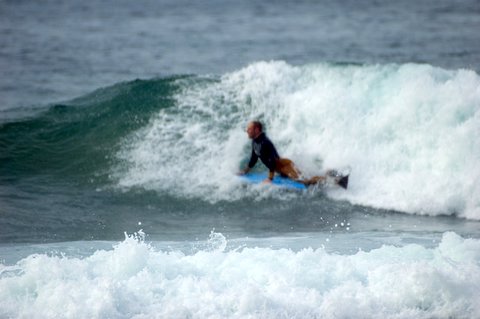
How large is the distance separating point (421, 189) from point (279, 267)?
17.8 feet

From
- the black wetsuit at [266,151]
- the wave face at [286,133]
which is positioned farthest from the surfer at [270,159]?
the wave face at [286,133]

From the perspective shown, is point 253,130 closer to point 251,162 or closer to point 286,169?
point 251,162

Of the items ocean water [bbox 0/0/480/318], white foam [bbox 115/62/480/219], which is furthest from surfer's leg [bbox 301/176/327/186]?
white foam [bbox 115/62/480/219]

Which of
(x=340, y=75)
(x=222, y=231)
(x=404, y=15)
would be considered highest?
(x=404, y=15)

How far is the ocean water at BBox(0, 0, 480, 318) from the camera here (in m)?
8.34

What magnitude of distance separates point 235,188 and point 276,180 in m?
0.76

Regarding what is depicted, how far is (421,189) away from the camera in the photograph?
1359cm

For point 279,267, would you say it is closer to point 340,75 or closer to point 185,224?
point 185,224

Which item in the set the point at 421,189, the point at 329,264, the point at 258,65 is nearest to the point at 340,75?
the point at 258,65

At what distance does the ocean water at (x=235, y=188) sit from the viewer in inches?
328

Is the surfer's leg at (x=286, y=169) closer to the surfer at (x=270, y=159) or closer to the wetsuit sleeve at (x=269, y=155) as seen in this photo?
the surfer at (x=270, y=159)

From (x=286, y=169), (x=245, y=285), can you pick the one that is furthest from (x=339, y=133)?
(x=245, y=285)

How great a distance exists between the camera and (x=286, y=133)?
1590 cm

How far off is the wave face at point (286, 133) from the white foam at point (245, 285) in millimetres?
4518
